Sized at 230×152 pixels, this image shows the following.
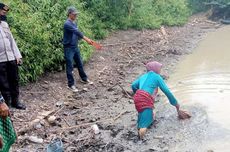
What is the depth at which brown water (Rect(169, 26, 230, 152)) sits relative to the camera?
22.7ft

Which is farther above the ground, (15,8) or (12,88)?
(15,8)

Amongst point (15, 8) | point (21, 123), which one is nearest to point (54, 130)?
point (21, 123)

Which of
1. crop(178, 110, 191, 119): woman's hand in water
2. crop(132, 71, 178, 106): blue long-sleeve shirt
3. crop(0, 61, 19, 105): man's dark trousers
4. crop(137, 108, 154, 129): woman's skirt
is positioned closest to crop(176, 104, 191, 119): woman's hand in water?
crop(178, 110, 191, 119): woman's hand in water

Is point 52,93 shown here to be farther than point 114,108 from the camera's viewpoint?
Yes

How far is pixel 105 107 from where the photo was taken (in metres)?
8.73

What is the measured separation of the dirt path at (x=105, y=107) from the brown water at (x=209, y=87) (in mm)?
380

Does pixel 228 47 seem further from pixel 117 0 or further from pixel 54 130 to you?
pixel 54 130

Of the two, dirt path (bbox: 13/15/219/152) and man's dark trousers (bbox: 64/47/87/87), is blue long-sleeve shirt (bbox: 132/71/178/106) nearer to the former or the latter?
dirt path (bbox: 13/15/219/152)

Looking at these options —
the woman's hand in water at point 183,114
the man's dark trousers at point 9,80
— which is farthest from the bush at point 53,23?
the woman's hand in water at point 183,114

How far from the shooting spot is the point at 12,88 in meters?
7.83

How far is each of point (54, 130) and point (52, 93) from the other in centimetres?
209

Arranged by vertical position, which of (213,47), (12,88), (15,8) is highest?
(15,8)

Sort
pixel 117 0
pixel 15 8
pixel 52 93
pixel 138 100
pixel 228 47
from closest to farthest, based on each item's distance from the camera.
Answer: pixel 138 100 → pixel 52 93 → pixel 15 8 → pixel 228 47 → pixel 117 0

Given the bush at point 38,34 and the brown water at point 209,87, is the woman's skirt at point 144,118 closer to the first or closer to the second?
the brown water at point 209,87
